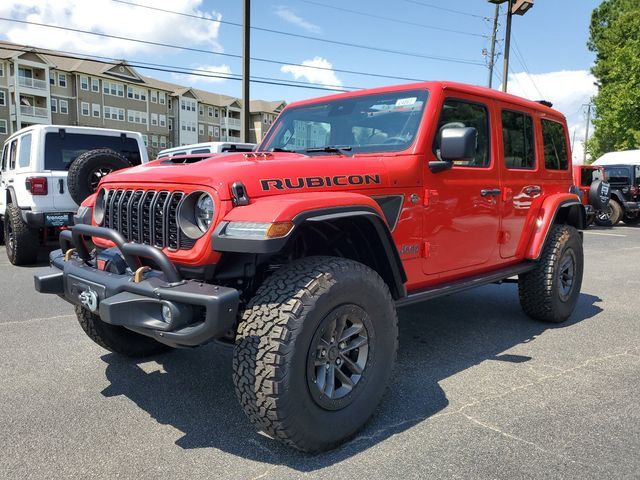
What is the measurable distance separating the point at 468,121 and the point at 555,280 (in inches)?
70.6

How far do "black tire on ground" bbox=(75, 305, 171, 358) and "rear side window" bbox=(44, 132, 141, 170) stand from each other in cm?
523

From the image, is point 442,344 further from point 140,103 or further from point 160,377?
point 140,103

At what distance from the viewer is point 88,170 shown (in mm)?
6492

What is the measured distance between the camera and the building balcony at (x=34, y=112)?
4572 cm

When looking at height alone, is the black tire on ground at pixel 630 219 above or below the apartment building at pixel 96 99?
below

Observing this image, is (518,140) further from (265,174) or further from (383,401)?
(265,174)

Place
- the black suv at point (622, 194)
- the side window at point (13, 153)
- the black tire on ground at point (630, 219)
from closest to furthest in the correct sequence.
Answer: the side window at point (13, 153) < the black suv at point (622, 194) < the black tire on ground at point (630, 219)

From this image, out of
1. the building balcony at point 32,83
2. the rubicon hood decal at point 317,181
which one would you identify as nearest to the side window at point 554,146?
the rubicon hood decal at point 317,181

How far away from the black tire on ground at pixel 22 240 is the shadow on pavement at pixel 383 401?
489cm

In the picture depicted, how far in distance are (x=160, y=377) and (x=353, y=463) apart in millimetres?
1628

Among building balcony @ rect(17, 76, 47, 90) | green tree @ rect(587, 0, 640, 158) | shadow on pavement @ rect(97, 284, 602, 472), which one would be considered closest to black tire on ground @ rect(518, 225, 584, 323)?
shadow on pavement @ rect(97, 284, 602, 472)

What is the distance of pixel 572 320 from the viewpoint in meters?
5.10

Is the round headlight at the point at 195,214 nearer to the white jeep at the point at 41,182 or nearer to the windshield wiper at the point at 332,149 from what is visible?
the windshield wiper at the point at 332,149

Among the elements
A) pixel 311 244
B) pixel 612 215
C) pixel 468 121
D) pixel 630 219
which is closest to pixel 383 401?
pixel 311 244
